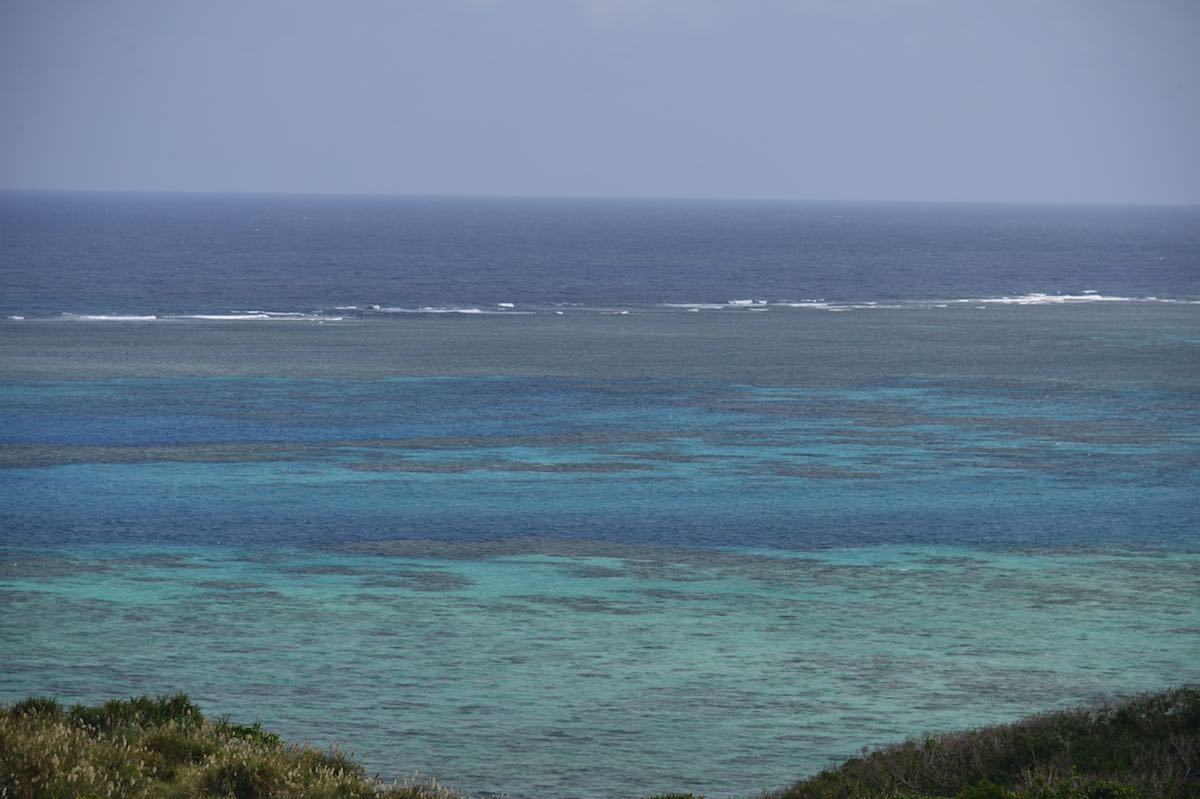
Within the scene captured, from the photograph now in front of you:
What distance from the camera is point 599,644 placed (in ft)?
95.2

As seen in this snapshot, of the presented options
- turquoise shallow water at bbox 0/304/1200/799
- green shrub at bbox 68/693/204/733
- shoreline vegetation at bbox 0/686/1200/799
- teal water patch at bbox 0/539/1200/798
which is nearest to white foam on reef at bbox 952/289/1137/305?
turquoise shallow water at bbox 0/304/1200/799

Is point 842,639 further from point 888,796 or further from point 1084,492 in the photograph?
point 1084,492

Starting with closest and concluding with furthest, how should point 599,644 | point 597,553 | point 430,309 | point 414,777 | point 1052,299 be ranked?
point 414,777, point 599,644, point 597,553, point 430,309, point 1052,299

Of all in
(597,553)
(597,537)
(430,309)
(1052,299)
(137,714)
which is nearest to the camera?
(137,714)

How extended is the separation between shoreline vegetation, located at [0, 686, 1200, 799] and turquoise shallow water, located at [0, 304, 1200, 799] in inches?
179

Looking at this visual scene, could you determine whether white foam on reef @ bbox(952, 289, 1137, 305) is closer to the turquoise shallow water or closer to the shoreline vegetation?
the turquoise shallow water

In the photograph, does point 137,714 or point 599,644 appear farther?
point 599,644

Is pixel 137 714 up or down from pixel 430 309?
up

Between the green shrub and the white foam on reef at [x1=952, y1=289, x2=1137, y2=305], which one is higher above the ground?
the white foam on reef at [x1=952, y1=289, x2=1137, y2=305]

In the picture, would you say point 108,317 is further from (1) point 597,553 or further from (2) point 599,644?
(2) point 599,644

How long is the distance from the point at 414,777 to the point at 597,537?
72.3 feet

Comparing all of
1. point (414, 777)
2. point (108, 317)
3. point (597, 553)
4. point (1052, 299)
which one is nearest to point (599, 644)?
point (597, 553)

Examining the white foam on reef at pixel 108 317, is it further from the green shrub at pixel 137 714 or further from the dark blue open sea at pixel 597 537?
the green shrub at pixel 137 714

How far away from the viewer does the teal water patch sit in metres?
23.6
